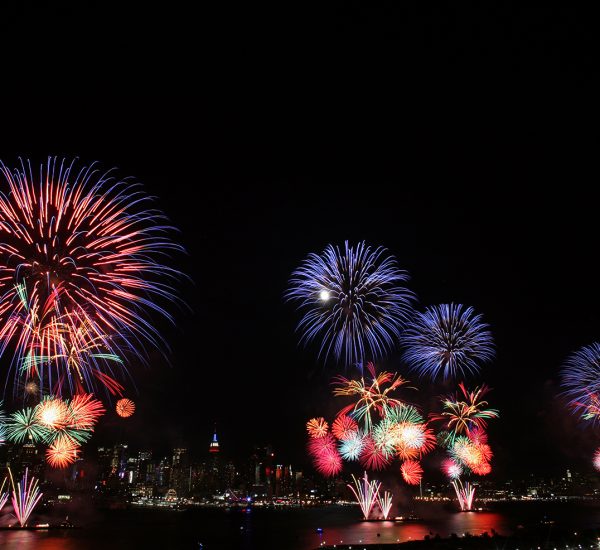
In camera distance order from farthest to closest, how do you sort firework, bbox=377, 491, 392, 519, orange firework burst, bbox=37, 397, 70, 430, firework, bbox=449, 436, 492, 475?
firework, bbox=377, 491, 392, 519
firework, bbox=449, 436, 492, 475
orange firework burst, bbox=37, 397, 70, 430

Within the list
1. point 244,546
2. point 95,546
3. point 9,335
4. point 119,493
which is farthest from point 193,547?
point 119,493

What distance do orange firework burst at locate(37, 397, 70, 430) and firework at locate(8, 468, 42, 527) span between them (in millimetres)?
34923

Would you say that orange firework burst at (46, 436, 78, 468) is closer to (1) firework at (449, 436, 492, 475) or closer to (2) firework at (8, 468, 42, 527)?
(2) firework at (8, 468, 42, 527)

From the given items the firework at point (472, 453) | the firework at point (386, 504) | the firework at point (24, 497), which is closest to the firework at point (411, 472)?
the firework at point (472, 453)

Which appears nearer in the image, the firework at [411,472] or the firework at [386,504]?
the firework at [411,472]

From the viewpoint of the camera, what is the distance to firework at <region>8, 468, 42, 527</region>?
7612 centimetres

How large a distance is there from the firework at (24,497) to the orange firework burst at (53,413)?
115ft

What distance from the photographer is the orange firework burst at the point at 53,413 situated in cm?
4622

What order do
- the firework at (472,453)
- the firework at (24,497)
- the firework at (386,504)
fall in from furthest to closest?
the firework at (386,504) < the firework at (24,497) < the firework at (472,453)

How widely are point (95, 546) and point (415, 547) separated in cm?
4297

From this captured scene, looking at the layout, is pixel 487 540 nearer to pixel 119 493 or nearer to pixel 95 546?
pixel 95 546

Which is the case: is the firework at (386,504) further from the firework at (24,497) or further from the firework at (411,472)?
the firework at (24,497)

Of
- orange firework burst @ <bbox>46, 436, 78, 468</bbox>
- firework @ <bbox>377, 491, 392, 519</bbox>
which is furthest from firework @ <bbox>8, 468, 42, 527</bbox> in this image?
firework @ <bbox>377, 491, 392, 519</bbox>

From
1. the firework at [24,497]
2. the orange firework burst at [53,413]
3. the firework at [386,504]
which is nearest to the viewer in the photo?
the orange firework burst at [53,413]
